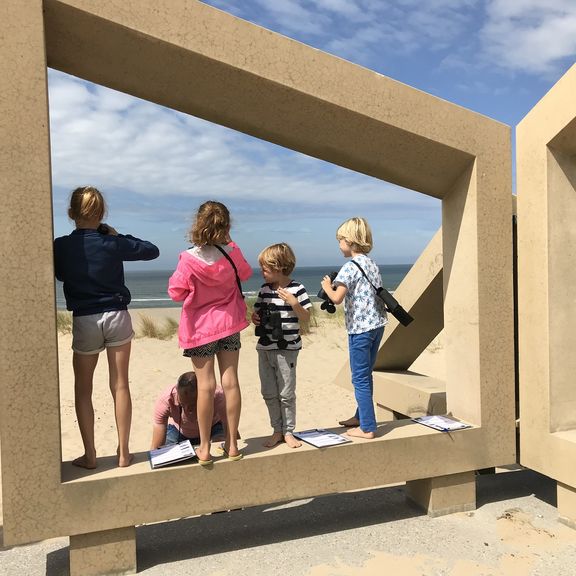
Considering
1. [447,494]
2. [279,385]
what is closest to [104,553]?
[279,385]

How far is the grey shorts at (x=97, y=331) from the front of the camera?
10.7 feet

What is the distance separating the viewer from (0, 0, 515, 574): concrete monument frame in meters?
3.07

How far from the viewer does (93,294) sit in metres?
3.24

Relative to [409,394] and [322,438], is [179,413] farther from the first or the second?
[409,394]

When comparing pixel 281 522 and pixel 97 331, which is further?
pixel 281 522

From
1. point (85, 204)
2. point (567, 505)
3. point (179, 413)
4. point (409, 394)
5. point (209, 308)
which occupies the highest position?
point (85, 204)

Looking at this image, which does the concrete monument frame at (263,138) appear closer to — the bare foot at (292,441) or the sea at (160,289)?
the bare foot at (292,441)

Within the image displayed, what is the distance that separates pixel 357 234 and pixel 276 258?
73 centimetres

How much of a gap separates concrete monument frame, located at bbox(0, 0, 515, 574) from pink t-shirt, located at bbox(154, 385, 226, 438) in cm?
66

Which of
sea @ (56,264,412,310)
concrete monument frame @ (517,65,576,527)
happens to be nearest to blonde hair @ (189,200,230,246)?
concrete monument frame @ (517,65,576,527)

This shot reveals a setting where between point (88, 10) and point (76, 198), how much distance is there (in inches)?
40.8

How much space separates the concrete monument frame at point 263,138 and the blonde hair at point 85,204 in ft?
0.65

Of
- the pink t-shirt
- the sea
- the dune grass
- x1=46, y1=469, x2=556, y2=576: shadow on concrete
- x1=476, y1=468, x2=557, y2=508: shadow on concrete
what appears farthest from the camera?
the sea

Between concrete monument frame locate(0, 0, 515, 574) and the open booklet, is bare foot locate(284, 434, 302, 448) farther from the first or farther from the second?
the open booklet
